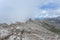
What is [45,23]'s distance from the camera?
11.4 m

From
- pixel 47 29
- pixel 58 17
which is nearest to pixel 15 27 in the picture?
pixel 47 29

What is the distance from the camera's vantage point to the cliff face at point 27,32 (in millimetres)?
10156

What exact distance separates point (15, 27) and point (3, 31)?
759mm

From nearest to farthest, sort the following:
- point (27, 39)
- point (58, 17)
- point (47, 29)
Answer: point (27, 39) → point (47, 29) → point (58, 17)

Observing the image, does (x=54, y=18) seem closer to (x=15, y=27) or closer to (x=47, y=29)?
(x=47, y=29)

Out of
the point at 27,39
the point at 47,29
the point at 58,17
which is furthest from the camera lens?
the point at 58,17

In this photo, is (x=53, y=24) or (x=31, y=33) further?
(x=53, y=24)

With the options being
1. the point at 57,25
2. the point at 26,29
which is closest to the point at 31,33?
the point at 26,29

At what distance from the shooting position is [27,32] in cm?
1034

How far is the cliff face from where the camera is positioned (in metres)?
10.2

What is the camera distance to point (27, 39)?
1009 cm

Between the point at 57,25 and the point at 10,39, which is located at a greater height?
the point at 57,25

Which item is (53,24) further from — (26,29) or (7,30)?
(7,30)

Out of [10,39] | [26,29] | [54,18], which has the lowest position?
[10,39]
